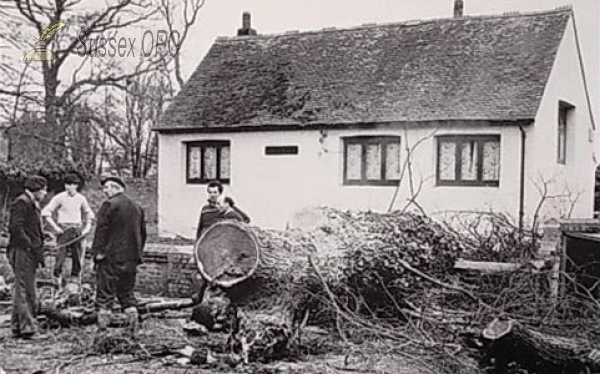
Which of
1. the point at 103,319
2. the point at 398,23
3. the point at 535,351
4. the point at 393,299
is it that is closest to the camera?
the point at 535,351

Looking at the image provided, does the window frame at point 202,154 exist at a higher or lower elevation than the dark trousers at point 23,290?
higher

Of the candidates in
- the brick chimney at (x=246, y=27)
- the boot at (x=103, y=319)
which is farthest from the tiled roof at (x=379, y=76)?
the boot at (x=103, y=319)

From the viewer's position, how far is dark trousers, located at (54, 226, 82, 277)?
21.3 ft

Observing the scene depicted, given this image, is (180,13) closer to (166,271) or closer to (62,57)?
(62,57)

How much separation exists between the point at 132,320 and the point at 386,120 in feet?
10.3

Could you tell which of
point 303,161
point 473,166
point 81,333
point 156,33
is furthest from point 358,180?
point 81,333

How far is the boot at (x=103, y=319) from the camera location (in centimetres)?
546

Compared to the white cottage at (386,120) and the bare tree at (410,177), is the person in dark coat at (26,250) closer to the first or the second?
the white cottage at (386,120)

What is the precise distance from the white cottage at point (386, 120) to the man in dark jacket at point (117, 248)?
1022 mm

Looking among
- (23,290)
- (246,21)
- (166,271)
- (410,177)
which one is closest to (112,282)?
(23,290)

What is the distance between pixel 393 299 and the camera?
5.12 metres

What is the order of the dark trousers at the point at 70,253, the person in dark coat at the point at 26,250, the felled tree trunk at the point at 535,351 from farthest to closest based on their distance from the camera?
the dark trousers at the point at 70,253
the person in dark coat at the point at 26,250
the felled tree trunk at the point at 535,351

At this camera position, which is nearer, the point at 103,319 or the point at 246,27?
the point at 103,319

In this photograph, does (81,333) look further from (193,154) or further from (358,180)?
(358,180)
